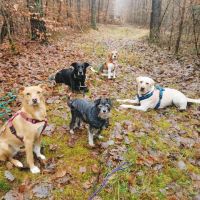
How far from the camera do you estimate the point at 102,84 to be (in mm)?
9188

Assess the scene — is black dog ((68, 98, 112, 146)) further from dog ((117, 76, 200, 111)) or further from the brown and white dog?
the brown and white dog

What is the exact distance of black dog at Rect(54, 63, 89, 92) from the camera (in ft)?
26.2

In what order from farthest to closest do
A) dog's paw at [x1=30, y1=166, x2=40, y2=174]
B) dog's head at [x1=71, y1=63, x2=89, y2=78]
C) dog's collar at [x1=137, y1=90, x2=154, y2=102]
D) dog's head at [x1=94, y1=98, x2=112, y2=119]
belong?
dog's head at [x1=71, y1=63, x2=89, y2=78] → dog's collar at [x1=137, y1=90, x2=154, y2=102] → dog's head at [x1=94, y1=98, x2=112, y2=119] → dog's paw at [x1=30, y1=166, x2=40, y2=174]

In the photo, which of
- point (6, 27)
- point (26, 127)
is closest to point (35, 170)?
point (26, 127)

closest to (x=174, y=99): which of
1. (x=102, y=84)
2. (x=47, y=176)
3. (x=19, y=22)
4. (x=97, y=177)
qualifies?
(x=102, y=84)

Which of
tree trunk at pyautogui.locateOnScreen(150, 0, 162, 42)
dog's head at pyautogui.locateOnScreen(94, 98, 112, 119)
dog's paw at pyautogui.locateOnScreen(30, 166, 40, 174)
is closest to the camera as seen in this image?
dog's paw at pyautogui.locateOnScreen(30, 166, 40, 174)

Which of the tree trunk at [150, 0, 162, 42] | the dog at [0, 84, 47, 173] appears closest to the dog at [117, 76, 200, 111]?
the dog at [0, 84, 47, 173]

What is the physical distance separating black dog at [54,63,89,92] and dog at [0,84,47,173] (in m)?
3.67

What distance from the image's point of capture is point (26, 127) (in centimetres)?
415

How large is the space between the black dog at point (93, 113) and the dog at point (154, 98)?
2.22 metres

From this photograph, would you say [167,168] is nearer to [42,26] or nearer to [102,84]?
[102,84]

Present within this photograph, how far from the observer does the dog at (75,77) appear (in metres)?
7.98

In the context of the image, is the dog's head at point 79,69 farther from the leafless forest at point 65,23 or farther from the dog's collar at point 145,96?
the leafless forest at point 65,23

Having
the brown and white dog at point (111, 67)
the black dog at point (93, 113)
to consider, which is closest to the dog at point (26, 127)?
the black dog at point (93, 113)
